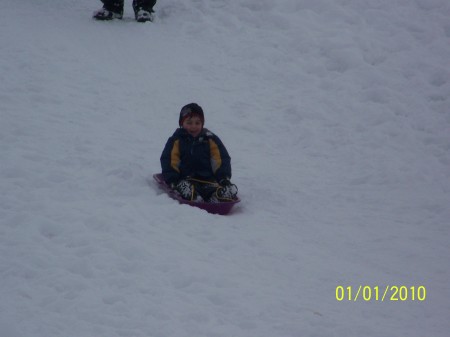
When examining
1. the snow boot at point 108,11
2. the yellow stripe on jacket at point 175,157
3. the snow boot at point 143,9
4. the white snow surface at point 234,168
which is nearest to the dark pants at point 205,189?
the yellow stripe on jacket at point 175,157

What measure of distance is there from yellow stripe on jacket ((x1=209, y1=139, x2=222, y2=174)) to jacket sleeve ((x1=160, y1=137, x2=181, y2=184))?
36 cm

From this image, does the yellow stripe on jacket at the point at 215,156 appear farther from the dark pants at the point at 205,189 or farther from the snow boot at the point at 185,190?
the snow boot at the point at 185,190

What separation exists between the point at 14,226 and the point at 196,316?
1727mm

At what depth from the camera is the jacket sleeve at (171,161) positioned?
236 inches

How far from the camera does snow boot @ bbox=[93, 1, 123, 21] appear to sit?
35.8 ft

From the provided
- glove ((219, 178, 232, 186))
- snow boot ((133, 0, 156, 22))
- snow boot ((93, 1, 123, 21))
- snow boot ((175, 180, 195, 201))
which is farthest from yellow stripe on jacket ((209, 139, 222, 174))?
snow boot ((93, 1, 123, 21))

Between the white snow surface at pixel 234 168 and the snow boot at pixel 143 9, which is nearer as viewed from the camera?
the white snow surface at pixel 234 168

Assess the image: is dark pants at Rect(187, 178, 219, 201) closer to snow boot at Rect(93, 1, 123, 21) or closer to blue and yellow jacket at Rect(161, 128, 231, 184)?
blue and yellow jacket at Rect(161, 128, 231, 184)

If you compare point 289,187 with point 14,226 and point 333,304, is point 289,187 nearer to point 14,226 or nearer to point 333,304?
point 333,304

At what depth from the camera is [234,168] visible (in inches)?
281

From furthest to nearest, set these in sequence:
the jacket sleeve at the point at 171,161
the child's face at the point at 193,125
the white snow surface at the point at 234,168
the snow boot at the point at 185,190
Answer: the child's face at the point at 193,125 → the jacket sleeve at the point at 171,161 → the snow boot at the point at 185,190 → the white snow surface at the point at 234,168

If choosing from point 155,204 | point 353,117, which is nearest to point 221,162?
point 155,204

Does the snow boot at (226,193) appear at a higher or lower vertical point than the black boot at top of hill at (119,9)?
lower

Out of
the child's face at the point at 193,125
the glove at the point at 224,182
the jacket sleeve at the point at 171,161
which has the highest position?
the child's face at the point at 193,125
